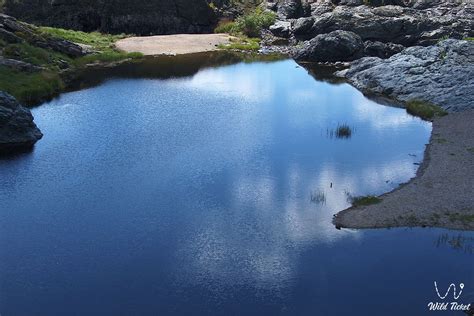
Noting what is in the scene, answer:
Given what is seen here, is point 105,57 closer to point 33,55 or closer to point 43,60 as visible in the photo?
point 43,60

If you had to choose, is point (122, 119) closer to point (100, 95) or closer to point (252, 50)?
point (100, 95)

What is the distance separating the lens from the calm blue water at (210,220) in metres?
26.8

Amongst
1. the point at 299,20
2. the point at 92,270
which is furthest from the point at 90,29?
the point at 92,270

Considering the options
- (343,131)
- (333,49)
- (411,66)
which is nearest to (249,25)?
(333,49)

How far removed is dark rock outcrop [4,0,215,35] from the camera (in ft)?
346

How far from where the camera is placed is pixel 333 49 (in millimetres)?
91375

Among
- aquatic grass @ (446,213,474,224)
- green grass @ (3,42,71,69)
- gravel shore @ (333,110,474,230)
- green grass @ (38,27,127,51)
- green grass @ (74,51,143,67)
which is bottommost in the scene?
aquatic grass @ (446,213,474,224)

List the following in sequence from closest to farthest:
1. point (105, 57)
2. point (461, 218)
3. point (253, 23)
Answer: point (461, 218) < point (105, 57) < point (253, 23)

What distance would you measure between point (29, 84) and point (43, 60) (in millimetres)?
→ 11709

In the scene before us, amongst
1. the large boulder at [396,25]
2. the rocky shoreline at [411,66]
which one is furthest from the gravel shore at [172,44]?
the large boulder at [396,25]

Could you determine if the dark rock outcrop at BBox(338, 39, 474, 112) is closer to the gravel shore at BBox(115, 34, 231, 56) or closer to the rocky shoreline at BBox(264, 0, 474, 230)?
the rocky shoreline at BBox(264, 0, 474, 230)

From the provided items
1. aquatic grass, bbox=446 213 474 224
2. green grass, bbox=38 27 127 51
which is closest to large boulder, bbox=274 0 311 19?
green grass, bbox=38 27 127 51

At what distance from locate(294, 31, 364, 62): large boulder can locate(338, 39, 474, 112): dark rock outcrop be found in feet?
24.6

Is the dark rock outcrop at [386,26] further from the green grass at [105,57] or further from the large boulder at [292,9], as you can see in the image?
the green grass at [105,57]
